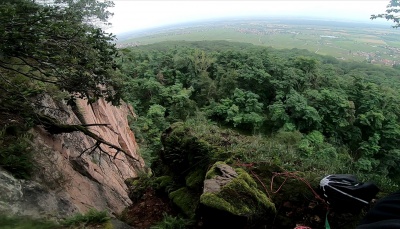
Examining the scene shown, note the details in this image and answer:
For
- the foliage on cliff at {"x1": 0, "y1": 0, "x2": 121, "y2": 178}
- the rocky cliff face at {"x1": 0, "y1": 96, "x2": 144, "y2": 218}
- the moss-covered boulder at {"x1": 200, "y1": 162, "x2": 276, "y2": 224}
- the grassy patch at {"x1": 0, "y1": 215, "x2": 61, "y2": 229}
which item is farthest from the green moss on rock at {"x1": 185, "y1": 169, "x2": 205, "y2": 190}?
the grassy patch at {"x1": 0, "y1": 215, "x2": 61, "y2": 229}

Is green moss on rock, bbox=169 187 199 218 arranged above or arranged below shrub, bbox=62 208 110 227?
below

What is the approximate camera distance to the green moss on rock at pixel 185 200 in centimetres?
422

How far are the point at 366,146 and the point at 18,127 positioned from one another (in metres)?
22.8

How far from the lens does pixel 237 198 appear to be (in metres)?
3.38

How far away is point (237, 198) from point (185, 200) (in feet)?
4.59

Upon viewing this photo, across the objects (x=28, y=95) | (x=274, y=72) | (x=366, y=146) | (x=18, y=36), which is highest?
(x=18, y=36)

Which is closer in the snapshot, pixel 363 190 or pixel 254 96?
pixel 363 190

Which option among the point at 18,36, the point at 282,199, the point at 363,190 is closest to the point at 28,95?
the point at 18,36

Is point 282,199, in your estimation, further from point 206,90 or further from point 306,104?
point 206,90

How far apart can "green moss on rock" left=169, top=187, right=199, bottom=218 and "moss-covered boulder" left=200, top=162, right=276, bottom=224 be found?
74 cm

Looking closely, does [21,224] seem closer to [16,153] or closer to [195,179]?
[16,153]

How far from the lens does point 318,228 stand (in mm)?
3293

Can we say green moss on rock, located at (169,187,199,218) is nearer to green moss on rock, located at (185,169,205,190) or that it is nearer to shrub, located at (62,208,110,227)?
green moss on rock, located at (185,169,205,190)

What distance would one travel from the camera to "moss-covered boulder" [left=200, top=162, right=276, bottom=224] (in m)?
3.22
